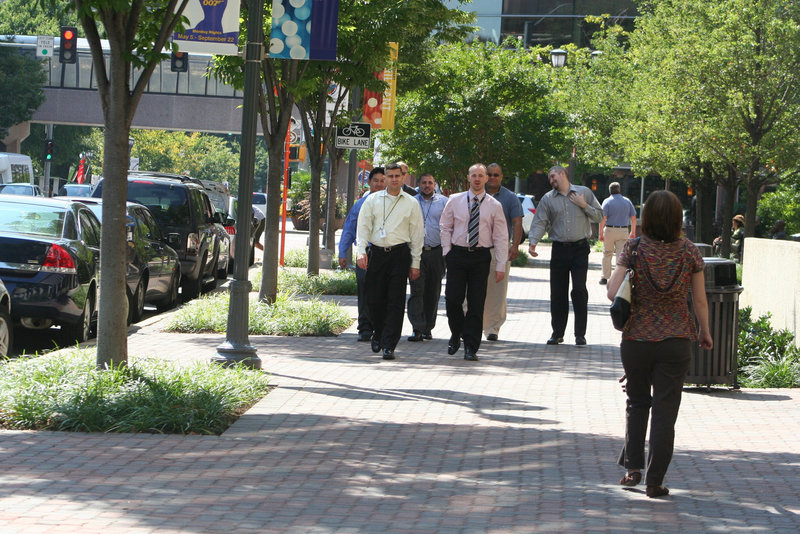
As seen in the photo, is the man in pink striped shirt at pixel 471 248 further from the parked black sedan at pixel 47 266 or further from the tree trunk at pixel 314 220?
the tree trunk at pixel 314 220

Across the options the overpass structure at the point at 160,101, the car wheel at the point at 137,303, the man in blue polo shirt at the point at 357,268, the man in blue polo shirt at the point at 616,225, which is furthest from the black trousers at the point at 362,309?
the overpass structure at the point at 160,101

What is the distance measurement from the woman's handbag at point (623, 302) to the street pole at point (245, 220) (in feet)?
13.9

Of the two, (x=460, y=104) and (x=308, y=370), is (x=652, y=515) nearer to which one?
(x=308, y=370)

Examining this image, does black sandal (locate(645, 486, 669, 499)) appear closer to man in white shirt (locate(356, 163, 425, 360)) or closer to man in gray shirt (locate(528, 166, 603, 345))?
man in white shirt (locate(356, 163, 425, 360))

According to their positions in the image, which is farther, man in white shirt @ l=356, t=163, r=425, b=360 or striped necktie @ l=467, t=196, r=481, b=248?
striped necktie @ l=467, t=196, r=481, b=248

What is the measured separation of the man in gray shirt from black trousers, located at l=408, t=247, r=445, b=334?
1.03m

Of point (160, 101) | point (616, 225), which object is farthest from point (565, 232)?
point (160, 101)

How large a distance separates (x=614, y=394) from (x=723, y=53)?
16761 millimetres

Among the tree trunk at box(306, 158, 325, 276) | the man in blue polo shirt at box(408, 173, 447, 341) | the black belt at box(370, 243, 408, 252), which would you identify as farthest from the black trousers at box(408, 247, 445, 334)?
the tree trunk at box(306, 158, 325, 276)

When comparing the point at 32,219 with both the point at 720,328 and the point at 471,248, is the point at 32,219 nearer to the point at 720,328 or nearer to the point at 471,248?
the point at 471,248

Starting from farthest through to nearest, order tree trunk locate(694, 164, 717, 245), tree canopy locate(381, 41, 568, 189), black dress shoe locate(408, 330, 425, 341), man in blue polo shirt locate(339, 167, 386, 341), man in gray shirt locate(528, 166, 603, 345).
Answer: tree trunk locate(694, 164, 717, 245) < tree canopy locate(381, 41, 568, 189) < black dress shoe locate(408, 330, 425, 341) < man in gray shirt locate(528, 166, 603, 345) < man in blue polo shirt locate(339, 167, 386, 341)

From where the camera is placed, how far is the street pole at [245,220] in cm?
985

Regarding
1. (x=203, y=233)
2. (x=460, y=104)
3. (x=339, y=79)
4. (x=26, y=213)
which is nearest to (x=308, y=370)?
(x=26, y=213)

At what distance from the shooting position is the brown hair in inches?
244
